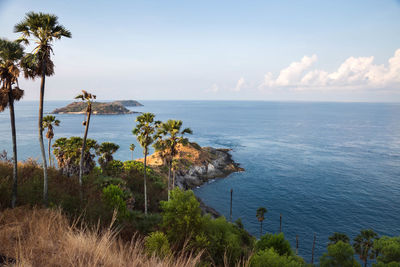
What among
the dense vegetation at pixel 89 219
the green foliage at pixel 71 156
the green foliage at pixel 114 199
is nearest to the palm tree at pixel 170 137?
the dense vegetation at pixel 89 219

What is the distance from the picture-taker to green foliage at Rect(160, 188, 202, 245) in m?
19.4

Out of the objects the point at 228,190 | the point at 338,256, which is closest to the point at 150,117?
the point at 338,256

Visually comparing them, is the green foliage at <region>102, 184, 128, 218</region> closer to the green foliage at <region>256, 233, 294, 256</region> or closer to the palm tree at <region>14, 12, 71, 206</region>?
the palm tree at <region>14, 12, 71, 206</region>

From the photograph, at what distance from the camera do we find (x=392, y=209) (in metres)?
49.0

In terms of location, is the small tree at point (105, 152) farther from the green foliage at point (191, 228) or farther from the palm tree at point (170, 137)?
the green foliage at point (191, 228)

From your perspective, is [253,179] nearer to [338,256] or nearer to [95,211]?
[338,256]

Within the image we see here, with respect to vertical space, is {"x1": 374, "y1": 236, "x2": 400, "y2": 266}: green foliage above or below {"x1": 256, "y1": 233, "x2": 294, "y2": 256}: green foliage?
below

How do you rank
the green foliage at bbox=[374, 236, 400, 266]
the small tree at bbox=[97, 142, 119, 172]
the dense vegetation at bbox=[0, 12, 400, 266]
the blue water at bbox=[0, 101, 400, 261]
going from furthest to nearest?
the blue water at bbox=[0, 101, 400, 261], the small tree at bbox=[97, 142, 119, 172], the green foliage at bbox=[374, 236, 400, 266], the dense vegetation at bbox=[0, 12, 400, 266]

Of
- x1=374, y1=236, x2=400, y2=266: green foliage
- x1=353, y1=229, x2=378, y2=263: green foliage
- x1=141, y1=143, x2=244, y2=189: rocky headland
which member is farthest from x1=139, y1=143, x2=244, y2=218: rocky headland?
x1=374, y1=236, x2=400, y2=266: green foliage

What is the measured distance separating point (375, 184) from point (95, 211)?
75.0 metres

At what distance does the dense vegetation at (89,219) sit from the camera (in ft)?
13.2

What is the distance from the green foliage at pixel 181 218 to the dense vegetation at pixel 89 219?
0.09m

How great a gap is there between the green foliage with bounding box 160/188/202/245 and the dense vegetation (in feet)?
0.29

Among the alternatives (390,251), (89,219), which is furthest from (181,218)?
(390,251)
